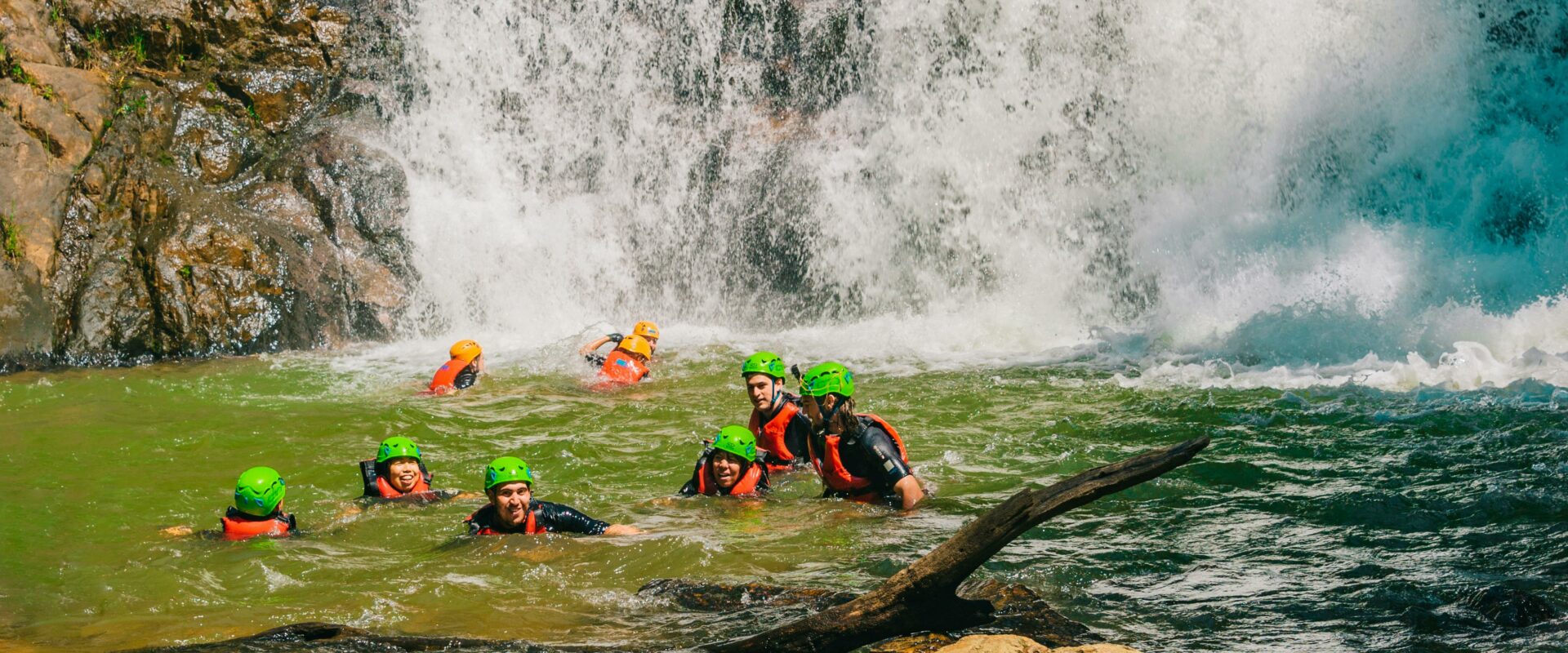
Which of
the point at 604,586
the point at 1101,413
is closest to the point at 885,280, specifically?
the point at 1101,413

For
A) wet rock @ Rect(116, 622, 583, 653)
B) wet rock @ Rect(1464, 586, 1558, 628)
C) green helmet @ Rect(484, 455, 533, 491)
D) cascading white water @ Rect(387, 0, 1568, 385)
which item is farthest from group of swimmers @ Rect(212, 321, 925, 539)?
cascading white water @ Rect(387, 0, 1568, 385)

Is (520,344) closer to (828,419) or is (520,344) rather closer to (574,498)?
(574,498)

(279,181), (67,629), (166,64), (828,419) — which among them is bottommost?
(67,629)

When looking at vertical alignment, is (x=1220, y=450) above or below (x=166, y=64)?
below

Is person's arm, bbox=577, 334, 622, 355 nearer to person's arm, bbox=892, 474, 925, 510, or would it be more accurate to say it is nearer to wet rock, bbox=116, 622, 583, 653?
person's arm, bbox=892, 474, 925, 510

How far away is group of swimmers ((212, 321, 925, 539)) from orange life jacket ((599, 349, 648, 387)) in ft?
12.3

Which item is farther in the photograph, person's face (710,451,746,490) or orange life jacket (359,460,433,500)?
orange life jacket (359,460,433,500)

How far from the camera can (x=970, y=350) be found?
45.9 ft

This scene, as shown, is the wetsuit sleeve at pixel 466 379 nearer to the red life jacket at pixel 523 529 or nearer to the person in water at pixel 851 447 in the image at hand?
the red life jacket at pixel 523 529

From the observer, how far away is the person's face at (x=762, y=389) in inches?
334

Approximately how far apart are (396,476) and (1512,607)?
6294 millimetres

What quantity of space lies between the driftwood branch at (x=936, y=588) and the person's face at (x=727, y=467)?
3.19 m

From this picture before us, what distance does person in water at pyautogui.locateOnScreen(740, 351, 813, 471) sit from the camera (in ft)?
27.9

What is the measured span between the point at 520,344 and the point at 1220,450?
9.41 metres
